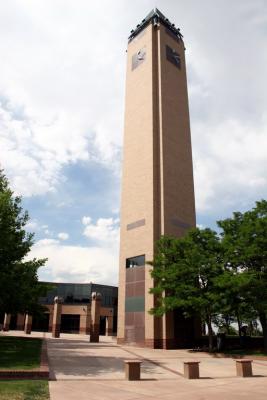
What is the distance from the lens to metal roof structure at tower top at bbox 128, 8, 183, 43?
155 ft

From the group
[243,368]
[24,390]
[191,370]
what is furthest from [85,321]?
[24,390]

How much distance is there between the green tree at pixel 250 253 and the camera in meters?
27.7

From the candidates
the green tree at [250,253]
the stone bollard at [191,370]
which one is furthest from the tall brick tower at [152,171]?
the stone bollard at [191,370]

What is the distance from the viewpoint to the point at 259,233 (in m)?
29.1

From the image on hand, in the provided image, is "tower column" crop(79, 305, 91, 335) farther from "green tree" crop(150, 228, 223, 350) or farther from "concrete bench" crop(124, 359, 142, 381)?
"concrete bench" crop(124, 359, 142, 381)

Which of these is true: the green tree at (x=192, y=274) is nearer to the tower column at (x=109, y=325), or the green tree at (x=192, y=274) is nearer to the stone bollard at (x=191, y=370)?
the stone bollard at (x=191, y=370)

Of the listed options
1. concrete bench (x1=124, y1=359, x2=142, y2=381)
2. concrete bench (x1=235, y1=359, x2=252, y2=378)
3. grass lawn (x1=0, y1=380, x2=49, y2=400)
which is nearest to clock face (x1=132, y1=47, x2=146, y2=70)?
concrete bench (x1=235, y1=359, x2=252, y2=378)

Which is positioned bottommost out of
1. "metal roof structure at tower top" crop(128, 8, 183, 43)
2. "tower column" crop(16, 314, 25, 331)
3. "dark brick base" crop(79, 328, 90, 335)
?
"dark brick base" crop(79, 328, 90, 335)

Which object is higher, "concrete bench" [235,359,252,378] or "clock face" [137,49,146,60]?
"clock face" [137,49,146,60]

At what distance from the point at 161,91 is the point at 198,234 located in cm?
1961

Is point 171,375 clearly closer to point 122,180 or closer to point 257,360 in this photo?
point 257,360

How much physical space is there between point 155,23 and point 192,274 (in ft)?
108

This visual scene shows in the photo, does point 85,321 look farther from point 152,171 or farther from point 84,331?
point 152,171

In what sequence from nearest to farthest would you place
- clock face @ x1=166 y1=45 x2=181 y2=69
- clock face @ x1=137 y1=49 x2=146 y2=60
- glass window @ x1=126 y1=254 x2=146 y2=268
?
glass window @ x1=126 y1=254 x2=146 y2=268
clock face @ x1=137 y1=49 x2=146 y2=60
clock face @ x1=166 y1=45 x2=181 y2=69
